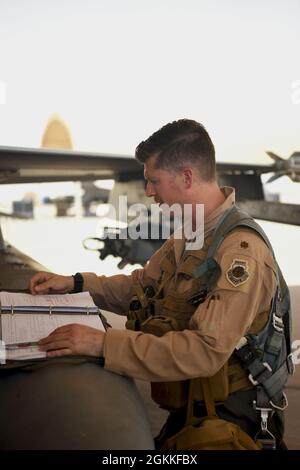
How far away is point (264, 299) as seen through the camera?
1.49 metres

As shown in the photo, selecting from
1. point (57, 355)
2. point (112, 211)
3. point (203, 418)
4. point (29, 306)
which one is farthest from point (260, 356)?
point (112, 211)

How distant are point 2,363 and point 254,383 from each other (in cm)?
76

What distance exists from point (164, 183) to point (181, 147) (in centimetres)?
13

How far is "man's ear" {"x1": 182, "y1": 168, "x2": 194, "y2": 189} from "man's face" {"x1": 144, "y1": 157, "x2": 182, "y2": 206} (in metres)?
0.02

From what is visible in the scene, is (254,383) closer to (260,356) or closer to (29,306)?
(260,356)

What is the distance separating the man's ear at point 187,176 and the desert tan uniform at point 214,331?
0.26 meters

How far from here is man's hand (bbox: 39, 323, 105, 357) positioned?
4.16 feet

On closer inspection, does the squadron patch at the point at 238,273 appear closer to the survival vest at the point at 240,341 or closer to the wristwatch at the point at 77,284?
the survival vest at the point at 240,341

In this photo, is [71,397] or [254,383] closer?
[71,397]

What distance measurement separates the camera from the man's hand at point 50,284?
1824 mm

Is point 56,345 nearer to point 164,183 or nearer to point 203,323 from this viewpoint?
point 203,323

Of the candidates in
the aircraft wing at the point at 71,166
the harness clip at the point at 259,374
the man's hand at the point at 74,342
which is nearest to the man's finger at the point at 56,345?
the man's hand at the point at 74,342

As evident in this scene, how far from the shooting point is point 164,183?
65.6 inches

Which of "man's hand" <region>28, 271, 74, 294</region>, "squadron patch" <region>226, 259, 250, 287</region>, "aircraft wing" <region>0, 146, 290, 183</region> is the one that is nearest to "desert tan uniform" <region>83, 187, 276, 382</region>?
"squadron patch" <region>226, 259, 250, 287</region>
